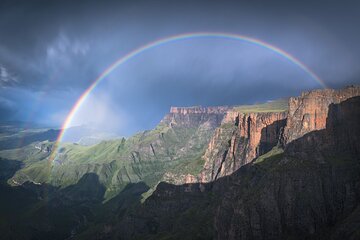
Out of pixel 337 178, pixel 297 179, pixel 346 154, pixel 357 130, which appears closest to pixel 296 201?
pixel 297 179

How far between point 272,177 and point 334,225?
34.4 m

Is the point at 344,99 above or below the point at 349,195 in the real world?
above

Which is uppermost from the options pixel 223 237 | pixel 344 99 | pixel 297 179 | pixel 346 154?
pixel 344 99

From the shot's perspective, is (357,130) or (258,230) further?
(357,130)

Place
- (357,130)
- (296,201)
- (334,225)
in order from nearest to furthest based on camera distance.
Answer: (334,225)
(296,201)
(357,130)

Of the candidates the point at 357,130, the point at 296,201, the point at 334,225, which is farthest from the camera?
the point at 357,130

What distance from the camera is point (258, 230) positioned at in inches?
6939

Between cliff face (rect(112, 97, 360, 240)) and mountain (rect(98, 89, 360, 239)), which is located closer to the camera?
cliff face (rect(112, 97, 360, 240))

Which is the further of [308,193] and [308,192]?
[308,193]

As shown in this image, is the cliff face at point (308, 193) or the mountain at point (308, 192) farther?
the mountain at point (308, 192)

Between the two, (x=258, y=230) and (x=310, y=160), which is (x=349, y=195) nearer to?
(x=310, y=160)

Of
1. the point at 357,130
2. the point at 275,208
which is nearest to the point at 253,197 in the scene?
the point at 275,208

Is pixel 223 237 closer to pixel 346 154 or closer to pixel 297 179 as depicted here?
pixel 297 179

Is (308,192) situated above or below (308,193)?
above
